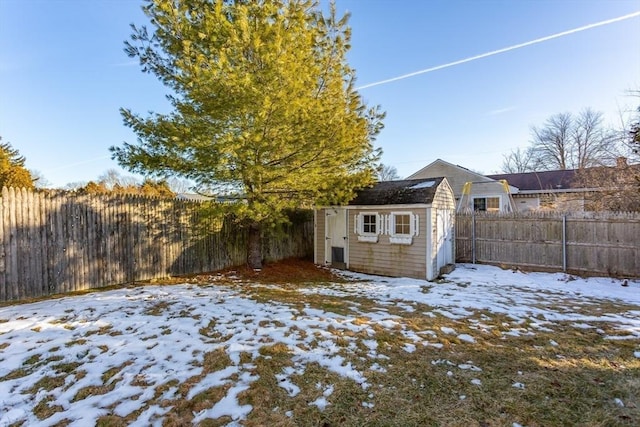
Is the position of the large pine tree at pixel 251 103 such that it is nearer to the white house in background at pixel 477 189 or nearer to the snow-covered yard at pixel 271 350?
the snow-covered yard at pixel 271 350

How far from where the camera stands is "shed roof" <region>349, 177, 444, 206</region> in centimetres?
882

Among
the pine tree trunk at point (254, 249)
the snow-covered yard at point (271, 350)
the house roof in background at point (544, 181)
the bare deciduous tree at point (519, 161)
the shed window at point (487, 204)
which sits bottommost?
the snow-covered yard at point (271, 350)

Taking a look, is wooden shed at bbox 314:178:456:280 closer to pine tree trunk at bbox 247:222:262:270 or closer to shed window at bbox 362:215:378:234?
shed window at bbox 362:215:378:234

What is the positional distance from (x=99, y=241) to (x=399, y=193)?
26.1ft

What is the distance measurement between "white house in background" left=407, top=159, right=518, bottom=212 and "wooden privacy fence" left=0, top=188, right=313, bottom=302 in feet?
43.0

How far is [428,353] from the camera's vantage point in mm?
3660

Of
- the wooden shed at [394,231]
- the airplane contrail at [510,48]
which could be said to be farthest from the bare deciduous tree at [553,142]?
the wooden shed at [394,231]

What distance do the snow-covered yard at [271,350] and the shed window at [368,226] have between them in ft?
10.5

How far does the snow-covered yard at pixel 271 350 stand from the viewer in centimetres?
262

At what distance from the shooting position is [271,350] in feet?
11.9

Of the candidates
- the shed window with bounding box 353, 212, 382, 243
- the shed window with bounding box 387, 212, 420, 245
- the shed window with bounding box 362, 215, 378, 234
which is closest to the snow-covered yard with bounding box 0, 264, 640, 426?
the shed window with bounding box 387, 212, 420, 245

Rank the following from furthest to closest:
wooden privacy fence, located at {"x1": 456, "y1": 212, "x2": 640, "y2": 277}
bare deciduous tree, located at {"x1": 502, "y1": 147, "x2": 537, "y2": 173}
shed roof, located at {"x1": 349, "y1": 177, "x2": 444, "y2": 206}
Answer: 1. bare deciduous tree, located at {"x1": 502, "y1": 147, "x2": 537, "y2": 173}
2. shed roof, located at {"x1": 349, "y1": 177, "x2": 444, "y2": 206}
3. wooden privacy fence, located at {"x1": 456, "y1": 212, "x2": 640, "y2": 277}

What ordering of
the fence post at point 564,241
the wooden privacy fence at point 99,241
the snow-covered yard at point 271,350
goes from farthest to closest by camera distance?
the fence post at point 564,241
the wooden privacy fence at point 99,241
the snow-covered yard at point 271,350

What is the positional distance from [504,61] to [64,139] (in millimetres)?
18400
